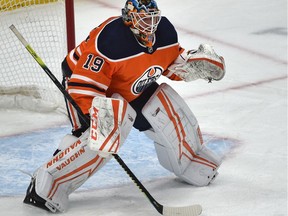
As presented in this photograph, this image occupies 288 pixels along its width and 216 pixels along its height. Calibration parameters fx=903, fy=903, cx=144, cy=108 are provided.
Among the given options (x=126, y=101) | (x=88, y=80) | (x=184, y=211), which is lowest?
(x=184, y=211)

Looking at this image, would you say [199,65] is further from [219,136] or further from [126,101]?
[219,136]

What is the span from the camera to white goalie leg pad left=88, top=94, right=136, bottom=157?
2941 millimetres

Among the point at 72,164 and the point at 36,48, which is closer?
the point at 72,164

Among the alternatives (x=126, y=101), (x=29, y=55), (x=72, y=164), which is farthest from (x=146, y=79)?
(x=29, y=55)

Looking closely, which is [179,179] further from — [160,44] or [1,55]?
[1,55]

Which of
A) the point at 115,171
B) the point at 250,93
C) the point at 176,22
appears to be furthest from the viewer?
the point at 176,22

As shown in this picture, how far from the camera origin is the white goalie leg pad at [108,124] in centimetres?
294

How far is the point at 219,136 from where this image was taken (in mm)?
4012

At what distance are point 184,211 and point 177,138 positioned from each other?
0.35 metres

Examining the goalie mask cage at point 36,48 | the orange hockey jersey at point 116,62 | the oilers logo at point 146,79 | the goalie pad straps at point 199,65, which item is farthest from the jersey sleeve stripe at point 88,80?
the goalie mask cage at point 36,48

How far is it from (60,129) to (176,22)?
1.82 m

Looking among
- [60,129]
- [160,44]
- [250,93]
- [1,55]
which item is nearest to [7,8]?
[1,55]

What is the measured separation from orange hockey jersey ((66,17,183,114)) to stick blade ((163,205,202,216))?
44 centimetres

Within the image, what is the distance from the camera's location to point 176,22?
5.72m
